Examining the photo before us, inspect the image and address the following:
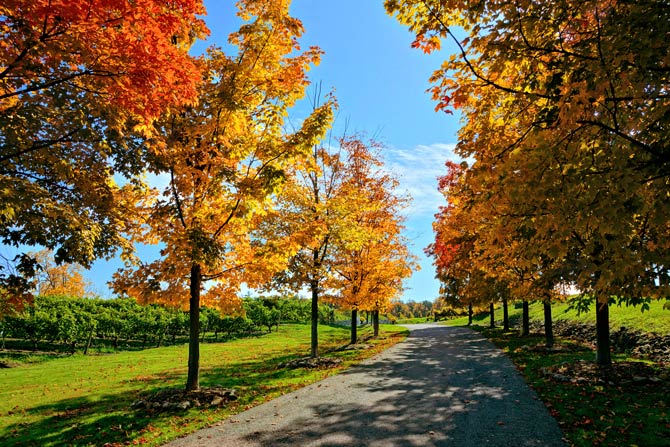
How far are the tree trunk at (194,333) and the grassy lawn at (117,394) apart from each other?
3.88 feet

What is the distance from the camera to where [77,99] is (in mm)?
6516

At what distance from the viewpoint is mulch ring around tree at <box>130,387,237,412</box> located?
868 centimetres

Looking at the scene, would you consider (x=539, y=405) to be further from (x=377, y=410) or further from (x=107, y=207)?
(x=107, y=207)

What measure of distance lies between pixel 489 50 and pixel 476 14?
28.3 inches

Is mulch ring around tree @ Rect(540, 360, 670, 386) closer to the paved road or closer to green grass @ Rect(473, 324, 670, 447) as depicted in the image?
green grass @ Rect(473, 324, 670, 447)

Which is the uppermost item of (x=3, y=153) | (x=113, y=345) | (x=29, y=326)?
(x=3, y=153)

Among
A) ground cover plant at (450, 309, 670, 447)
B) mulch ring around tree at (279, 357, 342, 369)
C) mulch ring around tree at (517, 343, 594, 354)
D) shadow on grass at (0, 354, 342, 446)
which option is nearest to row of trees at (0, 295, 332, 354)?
mulch ring around tree at (279, 357, 342, 369)

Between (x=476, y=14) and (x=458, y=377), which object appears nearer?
(x=476, y=14)

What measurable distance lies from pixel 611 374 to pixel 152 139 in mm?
13059

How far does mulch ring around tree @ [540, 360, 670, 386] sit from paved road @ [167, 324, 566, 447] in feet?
3.79

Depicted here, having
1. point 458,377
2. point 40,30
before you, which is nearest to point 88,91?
point 40,30

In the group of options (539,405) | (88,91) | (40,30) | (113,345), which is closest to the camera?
(40,30)

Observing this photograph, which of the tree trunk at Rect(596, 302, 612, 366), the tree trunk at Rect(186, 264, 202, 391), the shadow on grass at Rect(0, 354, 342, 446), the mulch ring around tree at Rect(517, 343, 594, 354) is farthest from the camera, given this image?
the mulch ring around tree at Rect(517, 343, 594, 354)

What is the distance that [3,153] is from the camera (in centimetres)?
693
